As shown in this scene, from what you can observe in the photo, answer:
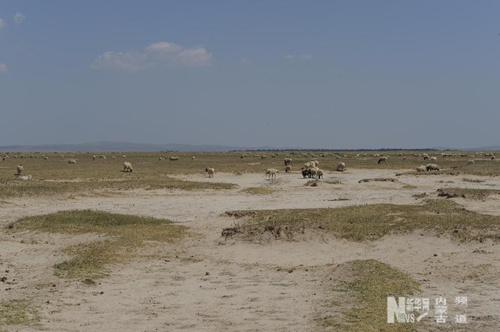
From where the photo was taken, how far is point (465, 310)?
11500 mm

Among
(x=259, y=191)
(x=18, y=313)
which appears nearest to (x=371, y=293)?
(x=18, y=313)

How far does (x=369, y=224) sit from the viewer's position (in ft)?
71.7

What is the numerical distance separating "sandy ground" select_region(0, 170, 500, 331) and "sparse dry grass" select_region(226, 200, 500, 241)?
678 millimetres

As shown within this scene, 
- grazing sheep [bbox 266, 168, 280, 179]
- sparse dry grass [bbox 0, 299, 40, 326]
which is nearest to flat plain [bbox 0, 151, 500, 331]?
sparse dry grass [bbox 0, 299, 40, 326]

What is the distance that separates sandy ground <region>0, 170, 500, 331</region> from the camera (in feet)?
36.4

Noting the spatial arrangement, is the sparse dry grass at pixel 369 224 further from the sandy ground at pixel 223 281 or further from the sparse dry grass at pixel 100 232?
the sparse dry grass at pixel 100 232

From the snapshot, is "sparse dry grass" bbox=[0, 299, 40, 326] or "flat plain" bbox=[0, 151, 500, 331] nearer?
"sparse dry grass" bbox=[0, 299, 40, 326]

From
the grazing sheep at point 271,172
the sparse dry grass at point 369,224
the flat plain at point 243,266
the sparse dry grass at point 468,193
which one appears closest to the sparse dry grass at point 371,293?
the flat plain at point 243,266

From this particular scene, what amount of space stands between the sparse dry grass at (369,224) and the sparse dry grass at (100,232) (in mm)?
3872

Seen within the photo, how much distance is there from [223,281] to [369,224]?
9.25 meters

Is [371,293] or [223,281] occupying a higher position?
[371,293]

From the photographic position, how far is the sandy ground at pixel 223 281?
36.4 ft

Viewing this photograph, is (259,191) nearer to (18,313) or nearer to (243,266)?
(243,266)

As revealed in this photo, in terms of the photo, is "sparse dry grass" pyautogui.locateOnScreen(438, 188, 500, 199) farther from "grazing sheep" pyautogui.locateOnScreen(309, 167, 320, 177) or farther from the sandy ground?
"grazing sheep" pyautogui.locateOnScreen(309, 167, 320, 177)
